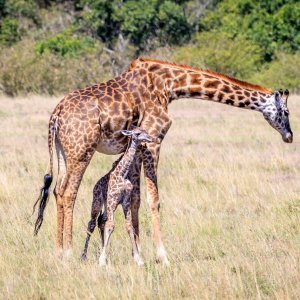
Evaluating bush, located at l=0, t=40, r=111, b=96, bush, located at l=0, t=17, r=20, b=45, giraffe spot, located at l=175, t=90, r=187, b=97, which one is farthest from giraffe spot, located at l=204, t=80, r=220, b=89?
bush, located at l=0, t=17, r=20, b=45

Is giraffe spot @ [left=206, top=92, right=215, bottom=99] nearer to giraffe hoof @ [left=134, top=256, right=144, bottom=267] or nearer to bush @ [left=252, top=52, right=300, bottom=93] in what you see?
giraffe hoof @ [left=134, top=256, right=144, bottom=267]

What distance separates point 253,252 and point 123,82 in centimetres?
206

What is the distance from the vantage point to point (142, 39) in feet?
126

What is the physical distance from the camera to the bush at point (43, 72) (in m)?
28.1

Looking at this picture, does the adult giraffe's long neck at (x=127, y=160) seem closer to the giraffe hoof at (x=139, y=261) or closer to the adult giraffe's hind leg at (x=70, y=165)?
the adult giraffe's hind leg at (x=70, y=165)

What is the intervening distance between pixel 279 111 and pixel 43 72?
70.6 feet

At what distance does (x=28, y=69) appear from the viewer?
93.3 ft

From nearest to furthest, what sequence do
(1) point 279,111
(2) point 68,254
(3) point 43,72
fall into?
(2) point 68,254 → (1) point 279,111 → (3) point 43,72

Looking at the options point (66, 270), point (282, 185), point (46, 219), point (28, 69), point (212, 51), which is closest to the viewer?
point (66, 270)

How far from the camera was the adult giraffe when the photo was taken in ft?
24.4

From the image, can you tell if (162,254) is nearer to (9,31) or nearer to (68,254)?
(68,254)

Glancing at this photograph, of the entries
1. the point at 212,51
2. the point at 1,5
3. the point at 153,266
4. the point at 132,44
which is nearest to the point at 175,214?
the point at 153,266

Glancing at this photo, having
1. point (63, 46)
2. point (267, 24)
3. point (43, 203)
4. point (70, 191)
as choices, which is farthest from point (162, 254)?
point (267, 24)

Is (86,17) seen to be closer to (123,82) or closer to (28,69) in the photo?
(28,69)
